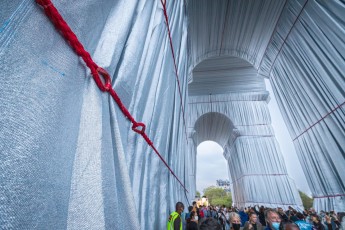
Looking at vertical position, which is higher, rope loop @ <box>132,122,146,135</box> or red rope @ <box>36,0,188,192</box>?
red rope @ <box>36,0,188,192</box>

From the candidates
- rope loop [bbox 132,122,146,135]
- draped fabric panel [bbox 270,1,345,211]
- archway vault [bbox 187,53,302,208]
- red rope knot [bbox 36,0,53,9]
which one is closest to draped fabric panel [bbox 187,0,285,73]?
draped fabric panel [bbox 270,1,345,211]

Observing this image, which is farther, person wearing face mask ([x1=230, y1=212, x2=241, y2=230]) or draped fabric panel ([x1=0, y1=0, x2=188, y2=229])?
person wearing face mask ([x1=230, y1=212, x2=241, y2=230])

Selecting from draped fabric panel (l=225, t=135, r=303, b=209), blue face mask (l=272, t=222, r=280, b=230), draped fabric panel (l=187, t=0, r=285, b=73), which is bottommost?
blue face mask (l=272, t=222, r=280, b=230)

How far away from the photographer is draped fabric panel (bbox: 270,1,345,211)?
4.04m

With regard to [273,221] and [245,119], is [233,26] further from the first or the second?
[273,221]

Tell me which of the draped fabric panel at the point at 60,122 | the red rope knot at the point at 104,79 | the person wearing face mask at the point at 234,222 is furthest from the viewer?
the person wearing face mask at the point at 234,222

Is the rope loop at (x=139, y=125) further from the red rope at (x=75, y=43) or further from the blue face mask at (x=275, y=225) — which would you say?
the blue face mask at (x=275, y=225)

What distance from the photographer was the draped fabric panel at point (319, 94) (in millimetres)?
4035

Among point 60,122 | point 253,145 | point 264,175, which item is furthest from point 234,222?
point 253,145

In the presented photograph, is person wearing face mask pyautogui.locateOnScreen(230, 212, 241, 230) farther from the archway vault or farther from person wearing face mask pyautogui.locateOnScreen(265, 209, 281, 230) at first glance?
the archway vault

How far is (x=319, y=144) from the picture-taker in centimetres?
500

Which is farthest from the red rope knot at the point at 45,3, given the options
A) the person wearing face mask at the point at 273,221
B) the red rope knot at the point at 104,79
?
the person wearing face mask at the point at 273,221

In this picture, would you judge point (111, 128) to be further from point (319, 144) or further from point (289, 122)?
point (289, 122)

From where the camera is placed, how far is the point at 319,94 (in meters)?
4.72
